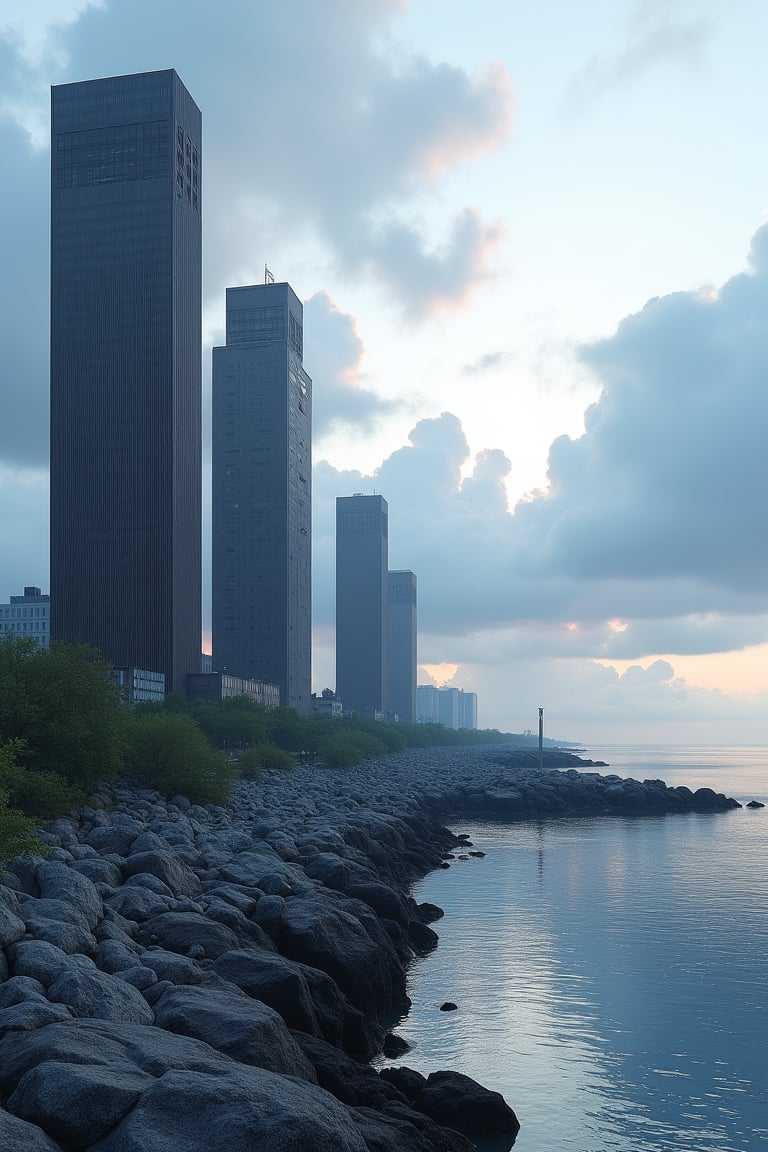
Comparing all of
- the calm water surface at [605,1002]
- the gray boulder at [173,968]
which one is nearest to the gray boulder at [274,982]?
the gray boulder at [173,968]

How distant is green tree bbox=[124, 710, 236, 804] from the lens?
4409 cm

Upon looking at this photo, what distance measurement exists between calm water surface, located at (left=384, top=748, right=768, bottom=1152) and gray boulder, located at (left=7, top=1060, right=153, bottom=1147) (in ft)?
29.4

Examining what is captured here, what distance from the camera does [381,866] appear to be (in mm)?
42219

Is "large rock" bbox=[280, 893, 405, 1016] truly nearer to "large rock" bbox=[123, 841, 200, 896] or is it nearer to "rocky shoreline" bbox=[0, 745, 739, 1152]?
"rocky shoreline" bbox=[0, 745, 739, 1152]

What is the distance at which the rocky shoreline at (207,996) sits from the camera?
11.5 m

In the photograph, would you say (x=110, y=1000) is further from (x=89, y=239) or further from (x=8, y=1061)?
(x=89, y=239)

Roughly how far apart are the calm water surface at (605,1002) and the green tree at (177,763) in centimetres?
1065

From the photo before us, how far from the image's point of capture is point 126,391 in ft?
499

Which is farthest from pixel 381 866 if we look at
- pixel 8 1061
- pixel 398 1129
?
pixel 8 1061

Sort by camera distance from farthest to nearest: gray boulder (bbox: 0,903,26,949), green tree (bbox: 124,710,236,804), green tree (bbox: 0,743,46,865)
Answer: green tree (bbox: 124,710,236,804)
green tree (bbox: 0,743,46,865)
gray boulder (bbox: 0,903,26,949)

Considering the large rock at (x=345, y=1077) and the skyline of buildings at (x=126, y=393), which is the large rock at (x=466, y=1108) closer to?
the large rock at (x=345, y=1077)

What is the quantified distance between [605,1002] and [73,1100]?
19.4 meters

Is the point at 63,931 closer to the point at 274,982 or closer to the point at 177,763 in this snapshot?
the point at 274,982

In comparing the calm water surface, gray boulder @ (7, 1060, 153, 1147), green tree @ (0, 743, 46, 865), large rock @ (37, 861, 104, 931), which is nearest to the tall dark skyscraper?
the calm water surface
